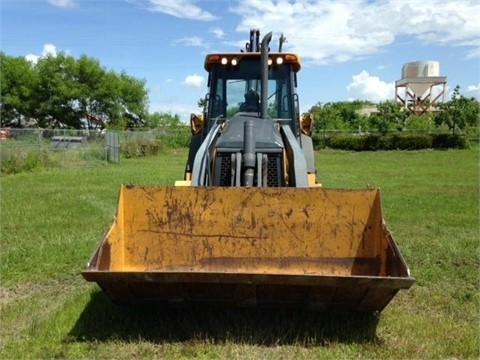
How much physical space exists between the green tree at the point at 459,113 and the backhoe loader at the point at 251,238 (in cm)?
2997

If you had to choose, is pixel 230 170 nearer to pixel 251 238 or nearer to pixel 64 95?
pixel 251 238

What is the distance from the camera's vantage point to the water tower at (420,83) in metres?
54.0

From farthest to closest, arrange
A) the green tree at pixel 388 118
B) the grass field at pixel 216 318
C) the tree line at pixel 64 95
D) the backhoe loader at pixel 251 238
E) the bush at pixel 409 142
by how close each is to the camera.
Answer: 1. the tree line at pixel 64 95
2. the green tree at pixel 388 118
3. the bush at pixel 409 142
4. the grass field at pixel 216 318
5. the backhoe loader at pixel 251 238

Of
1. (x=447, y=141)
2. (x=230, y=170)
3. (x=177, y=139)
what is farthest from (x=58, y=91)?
(x=230, y=170)

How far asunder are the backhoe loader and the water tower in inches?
1958

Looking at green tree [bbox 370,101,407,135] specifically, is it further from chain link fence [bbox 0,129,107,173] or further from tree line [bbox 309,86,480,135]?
chain link fence [bbox 0,129,107,173]

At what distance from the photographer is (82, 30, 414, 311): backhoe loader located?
11.9 ft

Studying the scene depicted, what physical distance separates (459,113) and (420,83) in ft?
78.4

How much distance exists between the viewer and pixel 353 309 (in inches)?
157

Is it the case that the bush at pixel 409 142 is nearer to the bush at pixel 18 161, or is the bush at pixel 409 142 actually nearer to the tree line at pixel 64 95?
the tree line at pixel 64 95

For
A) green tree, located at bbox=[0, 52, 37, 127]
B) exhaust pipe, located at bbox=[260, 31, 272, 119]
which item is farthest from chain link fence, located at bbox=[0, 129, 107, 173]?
green tree, located at bbox=[0, 52, 37, 127]

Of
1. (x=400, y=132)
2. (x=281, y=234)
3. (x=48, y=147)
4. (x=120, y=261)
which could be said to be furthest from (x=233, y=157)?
(x=400, y=132)

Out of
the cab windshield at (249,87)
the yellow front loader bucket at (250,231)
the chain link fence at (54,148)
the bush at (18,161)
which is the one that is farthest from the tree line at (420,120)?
the yellow front loader bucket at (250,231)

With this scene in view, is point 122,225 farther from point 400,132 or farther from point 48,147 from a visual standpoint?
point 400,132
